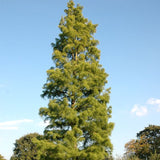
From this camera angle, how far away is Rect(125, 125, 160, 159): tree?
60581 mm

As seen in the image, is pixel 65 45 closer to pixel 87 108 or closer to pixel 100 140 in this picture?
pixel 87 108

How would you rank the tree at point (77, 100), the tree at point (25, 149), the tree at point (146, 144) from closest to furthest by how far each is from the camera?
the tree at point (77, 100), the tree at point (146, 144), the tree at point (25, 149)

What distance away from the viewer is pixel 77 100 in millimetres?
17141

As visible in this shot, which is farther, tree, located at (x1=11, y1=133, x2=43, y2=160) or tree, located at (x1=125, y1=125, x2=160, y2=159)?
tree, located at (x1=11, y1=133, x2=43, y2=160)

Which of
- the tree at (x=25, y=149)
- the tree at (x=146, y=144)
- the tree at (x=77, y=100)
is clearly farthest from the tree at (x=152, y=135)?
the tree at (x=77, y=100)

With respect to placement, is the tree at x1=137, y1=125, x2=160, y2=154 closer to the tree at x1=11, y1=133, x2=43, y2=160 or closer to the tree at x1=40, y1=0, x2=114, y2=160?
the tree at x1=11, y1=133, x2=43, y2=160

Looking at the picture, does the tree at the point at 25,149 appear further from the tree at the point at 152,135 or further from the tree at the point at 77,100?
the tree at the point at 77,100

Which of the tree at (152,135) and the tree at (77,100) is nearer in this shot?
the tree at (77,100)

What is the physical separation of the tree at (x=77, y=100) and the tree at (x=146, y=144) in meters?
47.8

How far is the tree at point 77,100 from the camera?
51.2ft

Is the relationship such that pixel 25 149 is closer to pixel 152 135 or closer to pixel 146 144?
pixel 146 144

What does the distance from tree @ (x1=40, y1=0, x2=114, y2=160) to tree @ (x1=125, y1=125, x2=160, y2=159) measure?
157 feet

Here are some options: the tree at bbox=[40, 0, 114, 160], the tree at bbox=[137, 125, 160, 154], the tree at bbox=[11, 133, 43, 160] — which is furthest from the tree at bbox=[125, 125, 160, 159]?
the tree at bbox=[40, 0, 114, 160]

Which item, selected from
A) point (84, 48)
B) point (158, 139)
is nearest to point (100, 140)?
point (84, 48)
